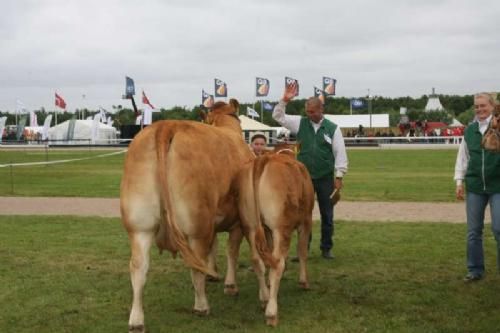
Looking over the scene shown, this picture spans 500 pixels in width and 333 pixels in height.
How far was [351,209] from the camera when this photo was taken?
14.8m

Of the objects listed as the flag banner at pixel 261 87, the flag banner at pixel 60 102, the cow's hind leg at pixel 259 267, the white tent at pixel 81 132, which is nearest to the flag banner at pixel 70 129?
the white tent at pixel 81 132

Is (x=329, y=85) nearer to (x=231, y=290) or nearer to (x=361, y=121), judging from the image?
(x=361, y=121)

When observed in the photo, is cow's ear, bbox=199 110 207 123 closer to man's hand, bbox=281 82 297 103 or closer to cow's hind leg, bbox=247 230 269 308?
man's hand, bbox=281 82 297 103

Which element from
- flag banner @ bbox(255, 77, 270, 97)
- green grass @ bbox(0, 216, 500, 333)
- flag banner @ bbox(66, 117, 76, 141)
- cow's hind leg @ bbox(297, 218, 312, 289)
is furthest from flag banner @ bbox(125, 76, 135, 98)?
cow's hind leg @ bbox(297, 218, 312, 289)

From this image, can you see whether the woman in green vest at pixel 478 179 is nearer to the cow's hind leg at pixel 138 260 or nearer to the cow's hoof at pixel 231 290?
the cow's hoof at pixel 231 290

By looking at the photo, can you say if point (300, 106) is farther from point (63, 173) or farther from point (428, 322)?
point (428, 322)

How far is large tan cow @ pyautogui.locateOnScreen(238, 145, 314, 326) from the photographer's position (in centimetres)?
627

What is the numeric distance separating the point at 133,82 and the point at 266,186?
176 feet

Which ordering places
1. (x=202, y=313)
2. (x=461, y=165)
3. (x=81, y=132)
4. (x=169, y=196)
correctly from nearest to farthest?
(x=169, y=196) < (x=202, y=313) < (x=461, y=165) < (x=81, y=132)

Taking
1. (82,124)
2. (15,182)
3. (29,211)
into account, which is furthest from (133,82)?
(29,211)

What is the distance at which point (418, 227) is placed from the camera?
1211 cm

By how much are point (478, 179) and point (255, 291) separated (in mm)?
2956

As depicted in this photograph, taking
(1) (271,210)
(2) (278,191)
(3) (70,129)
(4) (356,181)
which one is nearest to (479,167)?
(2) (278,191)

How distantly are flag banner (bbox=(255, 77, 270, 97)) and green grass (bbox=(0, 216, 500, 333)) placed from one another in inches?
2469
